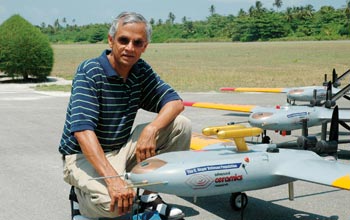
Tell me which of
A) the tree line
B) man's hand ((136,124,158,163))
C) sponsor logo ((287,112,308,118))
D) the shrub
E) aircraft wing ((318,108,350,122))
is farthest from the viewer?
the tree line

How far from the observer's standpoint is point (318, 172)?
4.14 m

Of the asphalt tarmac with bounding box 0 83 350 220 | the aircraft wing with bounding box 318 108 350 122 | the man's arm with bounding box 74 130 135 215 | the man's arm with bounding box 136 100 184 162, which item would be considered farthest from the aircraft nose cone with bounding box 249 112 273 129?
the man's arm with bounding box 74 130 135 215

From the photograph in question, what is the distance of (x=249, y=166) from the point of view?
168 inches

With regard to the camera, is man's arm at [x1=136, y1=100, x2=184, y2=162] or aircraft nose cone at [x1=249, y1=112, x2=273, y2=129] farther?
aircraft nose cone at [x1=249, y1=112, x2=273, y2=129]

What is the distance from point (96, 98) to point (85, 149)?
0.45m

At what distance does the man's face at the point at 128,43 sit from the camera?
3.62 m

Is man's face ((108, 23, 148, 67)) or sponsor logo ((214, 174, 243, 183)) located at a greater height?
man's face ((108, 23, 148, 67))

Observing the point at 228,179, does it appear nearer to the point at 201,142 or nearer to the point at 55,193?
the point at 201,142

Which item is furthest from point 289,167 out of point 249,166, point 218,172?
point 218,172

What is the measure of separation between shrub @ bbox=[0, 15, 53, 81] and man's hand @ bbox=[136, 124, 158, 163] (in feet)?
64.1

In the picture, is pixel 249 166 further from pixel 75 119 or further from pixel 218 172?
pixel 75 119

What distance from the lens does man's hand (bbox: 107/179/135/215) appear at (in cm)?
331

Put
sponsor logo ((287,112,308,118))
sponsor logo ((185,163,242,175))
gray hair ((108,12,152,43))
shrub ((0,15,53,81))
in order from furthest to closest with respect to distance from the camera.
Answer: shrub ((0,15,53,81)), sponsor logo ((287,112,308,118)), sponsor logo ((185,163,242,175)), gray hair ((108,12,152,43))

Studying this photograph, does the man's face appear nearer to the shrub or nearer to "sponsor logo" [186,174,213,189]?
"sponsor logo" [186,174,213,189]
